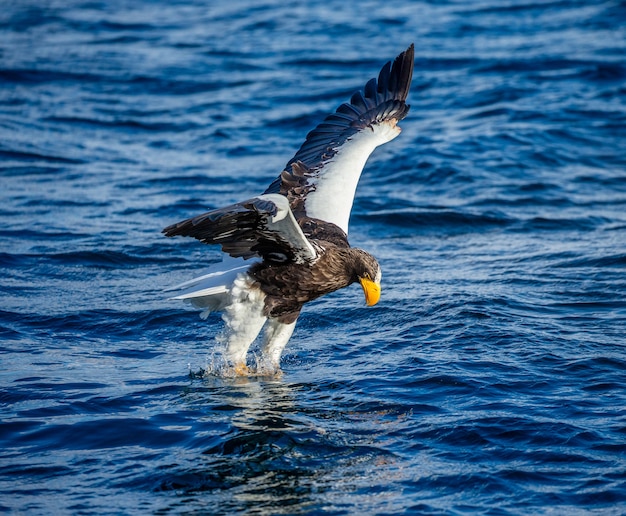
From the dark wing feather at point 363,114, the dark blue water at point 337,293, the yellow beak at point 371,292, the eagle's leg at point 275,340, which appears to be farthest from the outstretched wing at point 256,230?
the dark wing feather at point 363,114

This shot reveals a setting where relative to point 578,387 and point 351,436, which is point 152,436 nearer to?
point 351,436

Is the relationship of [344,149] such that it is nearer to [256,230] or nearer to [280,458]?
[256,230]

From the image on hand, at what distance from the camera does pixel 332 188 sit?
309 inches

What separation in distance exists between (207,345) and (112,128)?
7.48 meters

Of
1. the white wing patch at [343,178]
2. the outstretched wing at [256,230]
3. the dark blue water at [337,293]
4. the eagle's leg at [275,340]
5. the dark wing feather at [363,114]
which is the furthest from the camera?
the dark wing feather at [363,114]

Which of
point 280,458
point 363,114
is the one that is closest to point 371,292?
point 280,458

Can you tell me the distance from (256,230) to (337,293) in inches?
115

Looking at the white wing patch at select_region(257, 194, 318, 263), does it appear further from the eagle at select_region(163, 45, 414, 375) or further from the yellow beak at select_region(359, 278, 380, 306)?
the yellow beak at select_region(359, 278, 380, 306)

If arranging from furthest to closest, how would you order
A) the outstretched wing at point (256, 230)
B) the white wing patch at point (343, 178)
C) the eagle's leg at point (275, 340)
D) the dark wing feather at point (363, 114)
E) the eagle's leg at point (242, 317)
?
1. the dark wing feather at point (363, 114)
2. the white wing patch at point (343, 178)
3. the eagle's leg at point (275, 340)
4. the eagle's leg at point (242, 317)
5. the outstretched wing at point (256, 230)

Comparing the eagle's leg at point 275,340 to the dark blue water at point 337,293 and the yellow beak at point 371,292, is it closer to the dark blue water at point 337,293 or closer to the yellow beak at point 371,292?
the dark blue water at point 337,293

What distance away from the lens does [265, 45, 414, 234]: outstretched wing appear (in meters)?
7.76

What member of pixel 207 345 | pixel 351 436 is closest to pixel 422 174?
pixel 207 345

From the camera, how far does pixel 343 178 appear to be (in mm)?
7898

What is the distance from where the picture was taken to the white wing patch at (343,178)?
302 inches
